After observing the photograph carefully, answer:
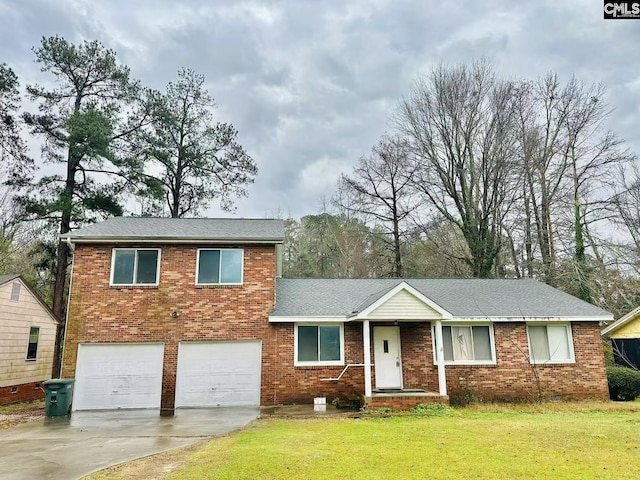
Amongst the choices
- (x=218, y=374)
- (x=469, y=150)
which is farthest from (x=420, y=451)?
(x=469, y=150)

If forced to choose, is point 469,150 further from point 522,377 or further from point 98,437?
point 98,437

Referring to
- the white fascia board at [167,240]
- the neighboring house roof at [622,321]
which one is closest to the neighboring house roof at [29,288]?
the white fascia board at [167,240]

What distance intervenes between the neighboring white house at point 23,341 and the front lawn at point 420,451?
11560 millimetres

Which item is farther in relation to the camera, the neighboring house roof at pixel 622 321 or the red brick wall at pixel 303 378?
the neighboring house roof at pixel 622 321

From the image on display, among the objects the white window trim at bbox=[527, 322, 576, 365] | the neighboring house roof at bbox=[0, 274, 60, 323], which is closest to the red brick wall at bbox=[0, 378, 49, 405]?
the neighboring house roof at bbox=[0, 274, 60, 323]

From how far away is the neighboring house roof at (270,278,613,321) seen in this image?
1417 cm

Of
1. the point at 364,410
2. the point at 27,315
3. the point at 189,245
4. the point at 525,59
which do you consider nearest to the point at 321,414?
the point at 364,410

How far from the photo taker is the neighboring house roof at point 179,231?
13906 millimetres

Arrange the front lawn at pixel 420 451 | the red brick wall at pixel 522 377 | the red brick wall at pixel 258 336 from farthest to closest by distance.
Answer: the red brick wall at pixel 522 377 < the red brick wall at pixel 258 336 < the front lawn at pixel 420 451

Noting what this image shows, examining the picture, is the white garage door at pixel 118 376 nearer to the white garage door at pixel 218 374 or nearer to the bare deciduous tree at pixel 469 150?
the white garage door at pixel 218 374

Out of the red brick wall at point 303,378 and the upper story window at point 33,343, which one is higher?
the upper story window at point 33,343

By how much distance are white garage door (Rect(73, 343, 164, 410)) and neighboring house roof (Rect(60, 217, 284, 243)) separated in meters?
3.46

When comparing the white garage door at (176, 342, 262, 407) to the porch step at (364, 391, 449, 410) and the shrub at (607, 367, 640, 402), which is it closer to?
the porch step at (364, 391, 449, 410)

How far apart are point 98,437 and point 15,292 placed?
10329 millimetres
